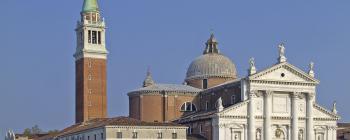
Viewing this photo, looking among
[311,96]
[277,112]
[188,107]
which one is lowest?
[277,112]

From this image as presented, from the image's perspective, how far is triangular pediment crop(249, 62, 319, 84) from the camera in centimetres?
6812

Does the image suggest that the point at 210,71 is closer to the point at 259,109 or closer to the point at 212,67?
the point at 212,67

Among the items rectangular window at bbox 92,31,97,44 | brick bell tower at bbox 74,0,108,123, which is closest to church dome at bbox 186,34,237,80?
brick bell tower at bbox 74,0,108,123

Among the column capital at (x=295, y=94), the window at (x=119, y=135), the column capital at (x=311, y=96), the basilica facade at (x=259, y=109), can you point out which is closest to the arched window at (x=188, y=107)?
the basilica facade at (x=259, y=109)

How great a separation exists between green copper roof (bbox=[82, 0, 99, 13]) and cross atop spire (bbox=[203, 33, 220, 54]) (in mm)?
11059

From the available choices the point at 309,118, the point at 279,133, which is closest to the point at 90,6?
the point at 279,133

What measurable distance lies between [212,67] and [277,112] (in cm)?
1204

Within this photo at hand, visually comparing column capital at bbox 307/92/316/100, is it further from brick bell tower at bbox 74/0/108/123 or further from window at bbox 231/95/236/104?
brick bell tower at bbox 74/0/108/123

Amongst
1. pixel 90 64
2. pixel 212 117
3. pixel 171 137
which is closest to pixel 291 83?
pixel 212 117

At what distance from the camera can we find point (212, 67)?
79750 mm

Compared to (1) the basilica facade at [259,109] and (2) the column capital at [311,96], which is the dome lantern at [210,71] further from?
(2) the column capital at [311,96]

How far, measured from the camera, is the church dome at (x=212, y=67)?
79.8 meters

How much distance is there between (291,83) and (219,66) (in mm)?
11989

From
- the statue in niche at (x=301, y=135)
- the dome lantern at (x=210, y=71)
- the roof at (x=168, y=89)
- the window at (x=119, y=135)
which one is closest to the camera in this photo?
the window at (x=119, y=135)
